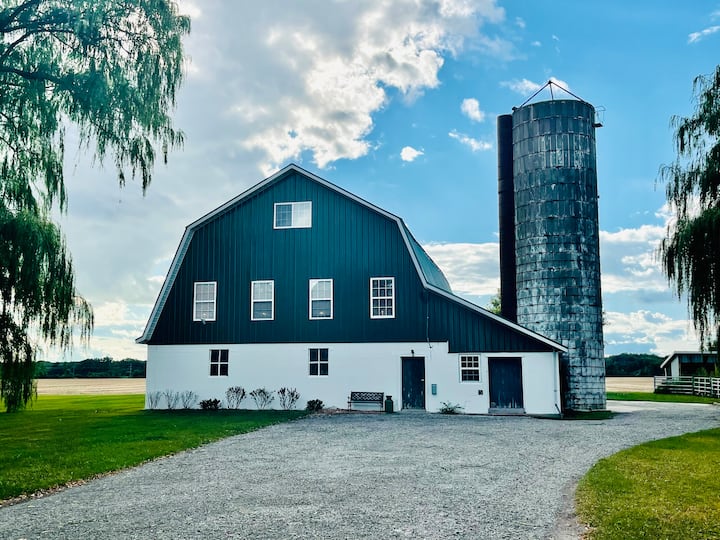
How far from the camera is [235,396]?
24234 millimetres

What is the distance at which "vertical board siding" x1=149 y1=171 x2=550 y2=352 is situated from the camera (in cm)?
2306

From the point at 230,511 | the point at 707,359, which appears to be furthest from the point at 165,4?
the point at 707,359

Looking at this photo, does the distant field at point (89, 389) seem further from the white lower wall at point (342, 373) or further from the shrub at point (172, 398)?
the white lower wall at point (342, 373)

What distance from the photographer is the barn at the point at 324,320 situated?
22609mm

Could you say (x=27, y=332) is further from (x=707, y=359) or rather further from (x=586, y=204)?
(x=707, y=359)

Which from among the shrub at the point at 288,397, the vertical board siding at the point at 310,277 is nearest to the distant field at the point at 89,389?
the vertical board siding at the point at 310,277

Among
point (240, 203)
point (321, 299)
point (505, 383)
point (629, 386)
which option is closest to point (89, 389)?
point (240, 203)

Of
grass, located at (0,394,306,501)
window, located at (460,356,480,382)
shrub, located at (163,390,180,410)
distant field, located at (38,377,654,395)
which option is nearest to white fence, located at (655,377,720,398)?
distant field, located at (38,377,654,395)

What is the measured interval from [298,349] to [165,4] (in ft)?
42.3

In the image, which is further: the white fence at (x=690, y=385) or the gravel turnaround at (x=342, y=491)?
the white fence at (x=690, y=385)

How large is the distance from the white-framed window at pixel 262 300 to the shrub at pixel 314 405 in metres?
3.52

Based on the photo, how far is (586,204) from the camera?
2572 centimetres

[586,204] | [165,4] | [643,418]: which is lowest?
[643,418]

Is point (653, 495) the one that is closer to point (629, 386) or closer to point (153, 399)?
point (153, 399)
